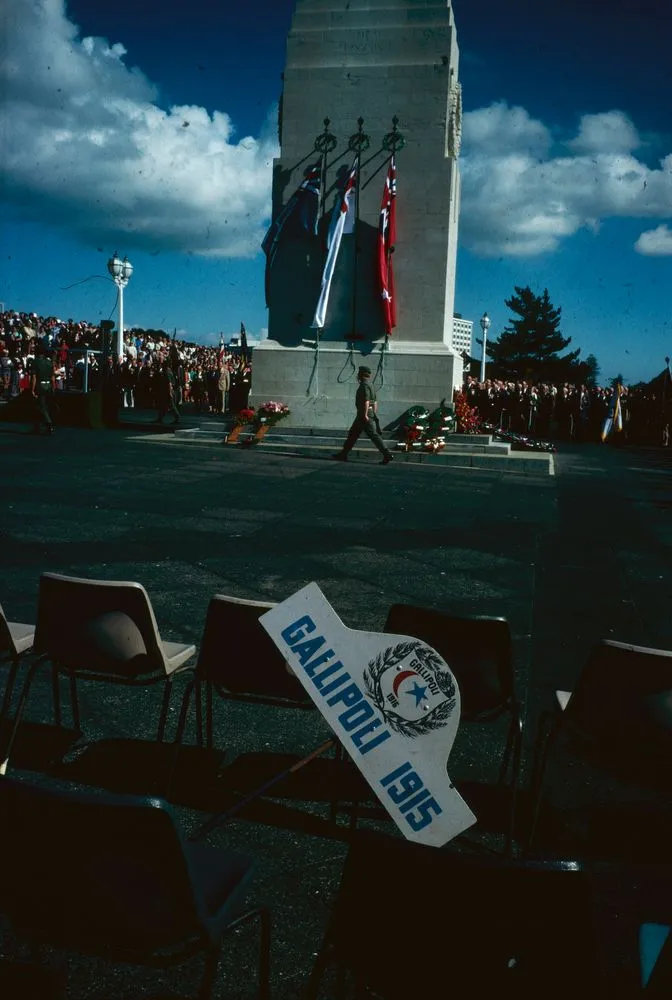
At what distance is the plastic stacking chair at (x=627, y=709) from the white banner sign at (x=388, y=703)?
99 centimetres

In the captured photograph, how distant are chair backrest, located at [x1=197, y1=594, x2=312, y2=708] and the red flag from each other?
17.0 m

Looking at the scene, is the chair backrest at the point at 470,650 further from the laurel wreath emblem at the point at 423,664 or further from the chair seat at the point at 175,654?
the chair seat at the point at 175,654

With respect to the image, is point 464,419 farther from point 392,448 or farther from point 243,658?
point 243,658

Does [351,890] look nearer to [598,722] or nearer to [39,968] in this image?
[39,968]

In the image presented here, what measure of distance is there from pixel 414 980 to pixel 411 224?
20.1m

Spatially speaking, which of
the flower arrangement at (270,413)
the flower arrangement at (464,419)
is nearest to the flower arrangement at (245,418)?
the flower arrangement at (270,413)

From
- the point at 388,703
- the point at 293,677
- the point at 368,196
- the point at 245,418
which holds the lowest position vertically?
the point at 293,677

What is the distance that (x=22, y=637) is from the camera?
169 inches

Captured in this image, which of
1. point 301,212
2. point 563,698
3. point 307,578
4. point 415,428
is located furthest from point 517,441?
point 563,698

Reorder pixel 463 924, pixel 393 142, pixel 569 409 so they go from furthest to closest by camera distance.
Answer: pixel 569 409
pixel 393 142
pixel 463 924

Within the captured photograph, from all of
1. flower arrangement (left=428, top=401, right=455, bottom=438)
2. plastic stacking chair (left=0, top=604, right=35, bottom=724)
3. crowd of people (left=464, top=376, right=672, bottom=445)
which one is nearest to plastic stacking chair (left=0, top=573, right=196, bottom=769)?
plastic stacking chair (left=0, top=604, right=35, bottom=724)

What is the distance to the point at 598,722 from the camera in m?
3.41

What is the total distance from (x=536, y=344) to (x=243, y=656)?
8200cm

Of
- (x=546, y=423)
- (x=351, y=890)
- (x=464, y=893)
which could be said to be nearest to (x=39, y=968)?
(x=351, y=890)
